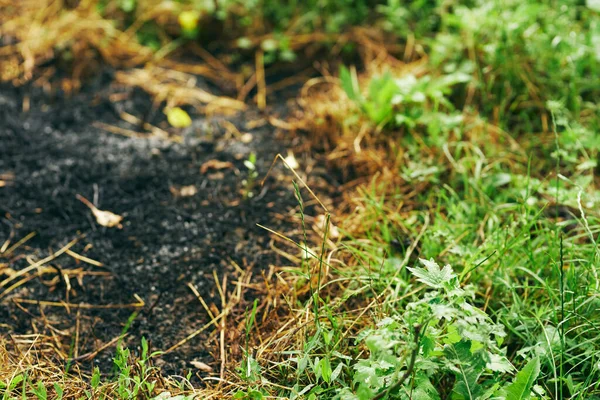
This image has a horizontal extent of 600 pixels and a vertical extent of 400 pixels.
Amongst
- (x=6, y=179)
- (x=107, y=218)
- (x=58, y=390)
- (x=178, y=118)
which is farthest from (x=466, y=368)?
(x=6, y=179)

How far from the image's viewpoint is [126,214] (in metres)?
2.18

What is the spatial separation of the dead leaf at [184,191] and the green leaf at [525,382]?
55.7 inches

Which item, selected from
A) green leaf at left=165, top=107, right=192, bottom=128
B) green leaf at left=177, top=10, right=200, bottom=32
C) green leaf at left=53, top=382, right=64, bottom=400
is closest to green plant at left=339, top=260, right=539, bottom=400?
green leaf at left=53, top=382, right=64, bottom=400

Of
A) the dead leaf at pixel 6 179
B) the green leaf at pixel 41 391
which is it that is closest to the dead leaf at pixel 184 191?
the dead leaf at pixel 6 179

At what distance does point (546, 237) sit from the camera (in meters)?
1.87

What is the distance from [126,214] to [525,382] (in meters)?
1.56

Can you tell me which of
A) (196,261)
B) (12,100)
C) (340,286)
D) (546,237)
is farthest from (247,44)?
(546,237)

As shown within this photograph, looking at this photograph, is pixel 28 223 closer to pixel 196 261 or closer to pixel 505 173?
pixel 196 261

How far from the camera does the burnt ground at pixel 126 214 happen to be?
185cm

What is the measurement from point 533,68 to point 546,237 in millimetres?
1052

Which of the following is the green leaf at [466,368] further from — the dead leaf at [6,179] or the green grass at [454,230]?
the dead leaf at [6,179]

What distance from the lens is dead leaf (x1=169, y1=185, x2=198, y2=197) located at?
7.40 feet

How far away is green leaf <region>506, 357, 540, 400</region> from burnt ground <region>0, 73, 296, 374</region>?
91cm

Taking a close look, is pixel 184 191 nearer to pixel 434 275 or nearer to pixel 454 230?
pixel 454 230
